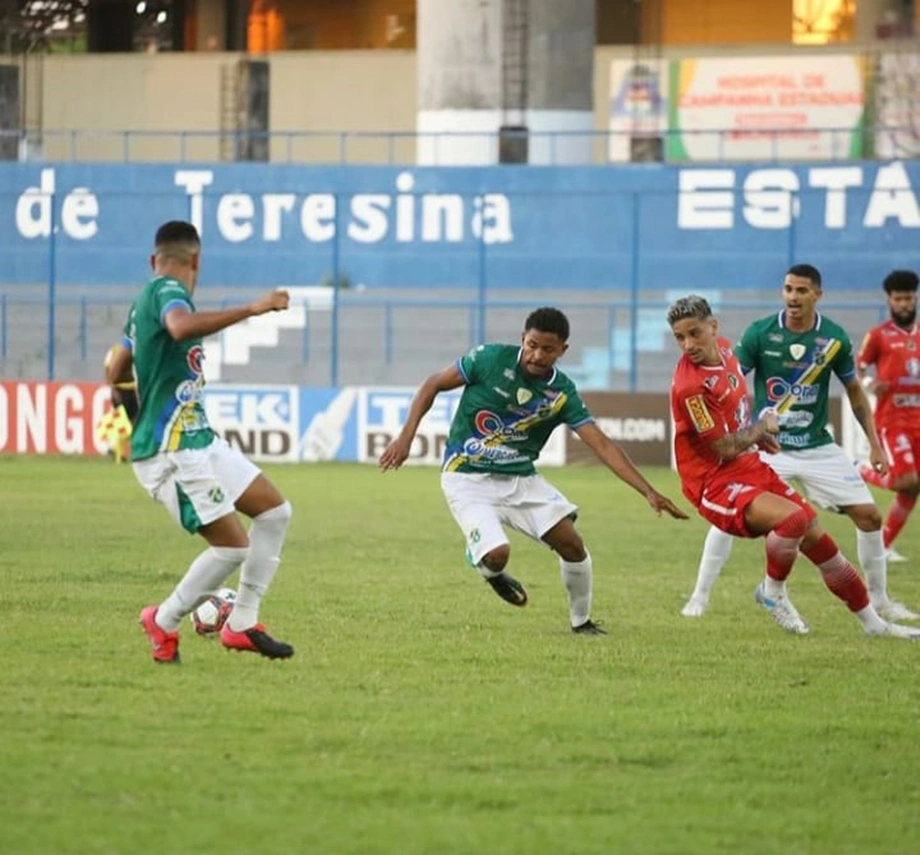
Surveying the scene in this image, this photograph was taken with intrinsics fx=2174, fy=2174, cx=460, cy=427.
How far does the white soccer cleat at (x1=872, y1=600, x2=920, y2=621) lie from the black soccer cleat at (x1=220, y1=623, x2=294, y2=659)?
4171 mm

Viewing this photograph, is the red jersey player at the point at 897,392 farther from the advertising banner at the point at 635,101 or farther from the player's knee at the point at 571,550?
the advertising banner at the point at 635,101

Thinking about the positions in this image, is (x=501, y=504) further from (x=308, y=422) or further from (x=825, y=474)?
(x=308, y=422)

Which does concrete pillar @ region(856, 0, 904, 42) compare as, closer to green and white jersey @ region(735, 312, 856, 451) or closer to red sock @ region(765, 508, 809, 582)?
green and white jersey @ region(735, 312, 856, 451)

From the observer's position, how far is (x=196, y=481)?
945 centimetres

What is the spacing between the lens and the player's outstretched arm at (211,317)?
345 inches

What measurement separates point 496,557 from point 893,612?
9.10 ft

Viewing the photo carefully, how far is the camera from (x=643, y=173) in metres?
35.9

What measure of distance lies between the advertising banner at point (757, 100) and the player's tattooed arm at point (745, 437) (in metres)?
28.8

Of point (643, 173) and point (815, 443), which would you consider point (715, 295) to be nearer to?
point (643, 173)

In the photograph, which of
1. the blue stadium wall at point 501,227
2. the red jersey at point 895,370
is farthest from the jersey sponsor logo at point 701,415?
the blue stadium wall at point 501,227

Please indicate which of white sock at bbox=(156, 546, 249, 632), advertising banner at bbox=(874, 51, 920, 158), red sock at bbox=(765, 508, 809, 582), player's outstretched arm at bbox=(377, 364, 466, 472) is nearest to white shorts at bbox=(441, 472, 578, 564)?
player's outstretched arm at bbox=(377, 364, 466, 472)

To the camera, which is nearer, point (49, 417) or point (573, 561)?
point (573, 561)

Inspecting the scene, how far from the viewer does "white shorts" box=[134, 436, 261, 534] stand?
9.46m

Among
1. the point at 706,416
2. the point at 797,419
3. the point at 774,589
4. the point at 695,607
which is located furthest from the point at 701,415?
the point at 695,607
